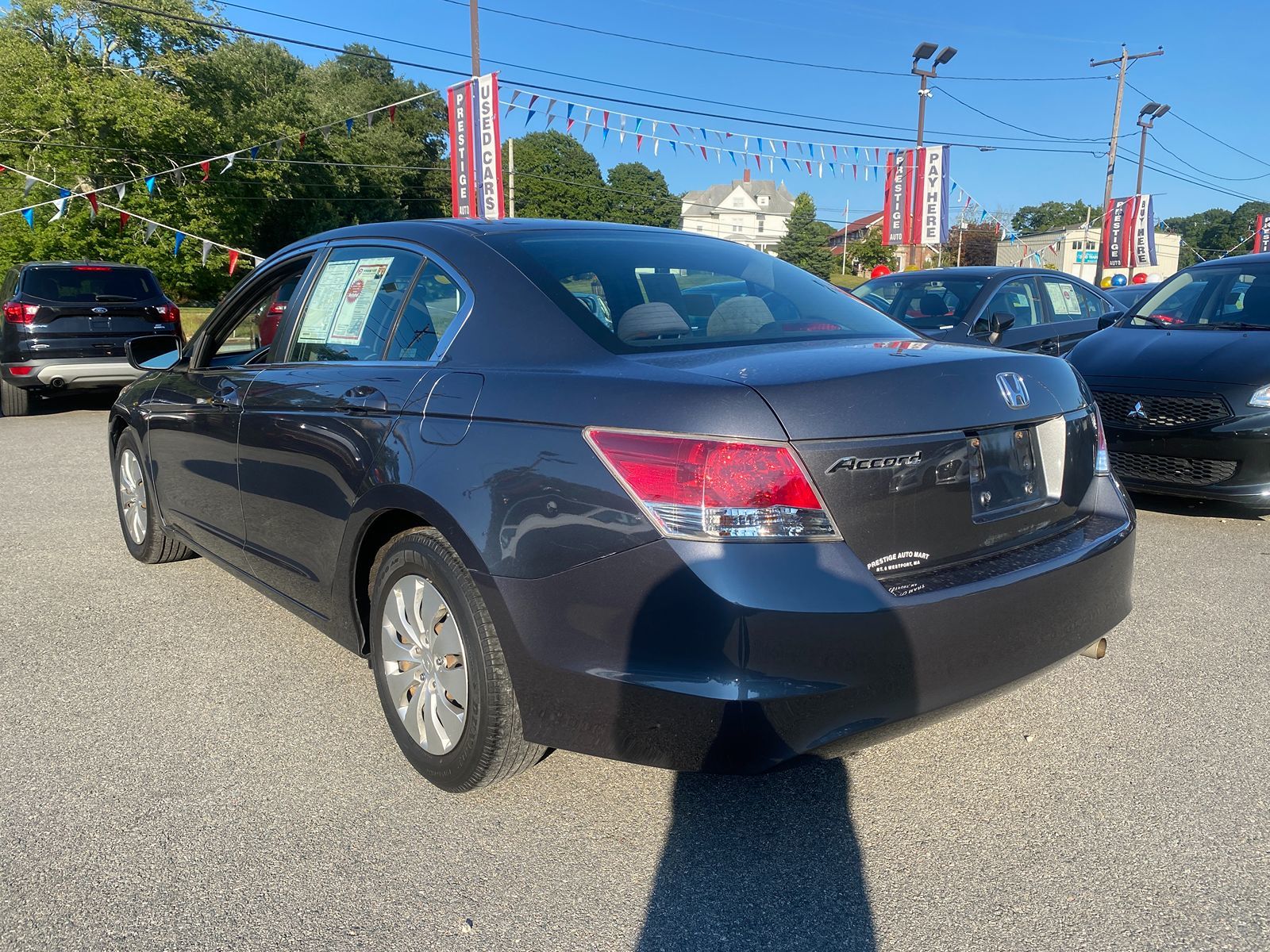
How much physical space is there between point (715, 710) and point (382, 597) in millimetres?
1225

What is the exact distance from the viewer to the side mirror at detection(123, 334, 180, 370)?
15.6ft

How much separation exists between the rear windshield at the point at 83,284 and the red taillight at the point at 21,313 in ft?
0.63

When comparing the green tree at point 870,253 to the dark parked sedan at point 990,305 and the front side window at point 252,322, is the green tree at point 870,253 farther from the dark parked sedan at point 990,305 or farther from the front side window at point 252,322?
the front side window at point 252,322

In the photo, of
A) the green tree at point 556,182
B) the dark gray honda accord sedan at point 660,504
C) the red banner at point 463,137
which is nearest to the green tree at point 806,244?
the green tree at point 556,182

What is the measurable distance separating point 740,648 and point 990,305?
716cm

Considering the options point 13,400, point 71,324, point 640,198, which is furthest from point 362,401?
point 640,198

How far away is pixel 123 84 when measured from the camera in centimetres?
3106

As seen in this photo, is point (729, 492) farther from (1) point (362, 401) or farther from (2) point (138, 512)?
(2) point (138, 512)

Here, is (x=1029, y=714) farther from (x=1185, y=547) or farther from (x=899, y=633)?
(x=1185, y=547)

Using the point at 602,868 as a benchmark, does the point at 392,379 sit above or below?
above

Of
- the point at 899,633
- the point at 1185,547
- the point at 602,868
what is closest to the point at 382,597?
the point at 602,868

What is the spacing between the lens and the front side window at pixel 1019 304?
8.40m

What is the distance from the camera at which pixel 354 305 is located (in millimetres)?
3311

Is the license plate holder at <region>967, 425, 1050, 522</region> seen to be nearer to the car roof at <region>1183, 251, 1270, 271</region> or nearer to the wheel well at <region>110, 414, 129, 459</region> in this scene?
the wheel well at <region>110, 414, 129, 459</region>
